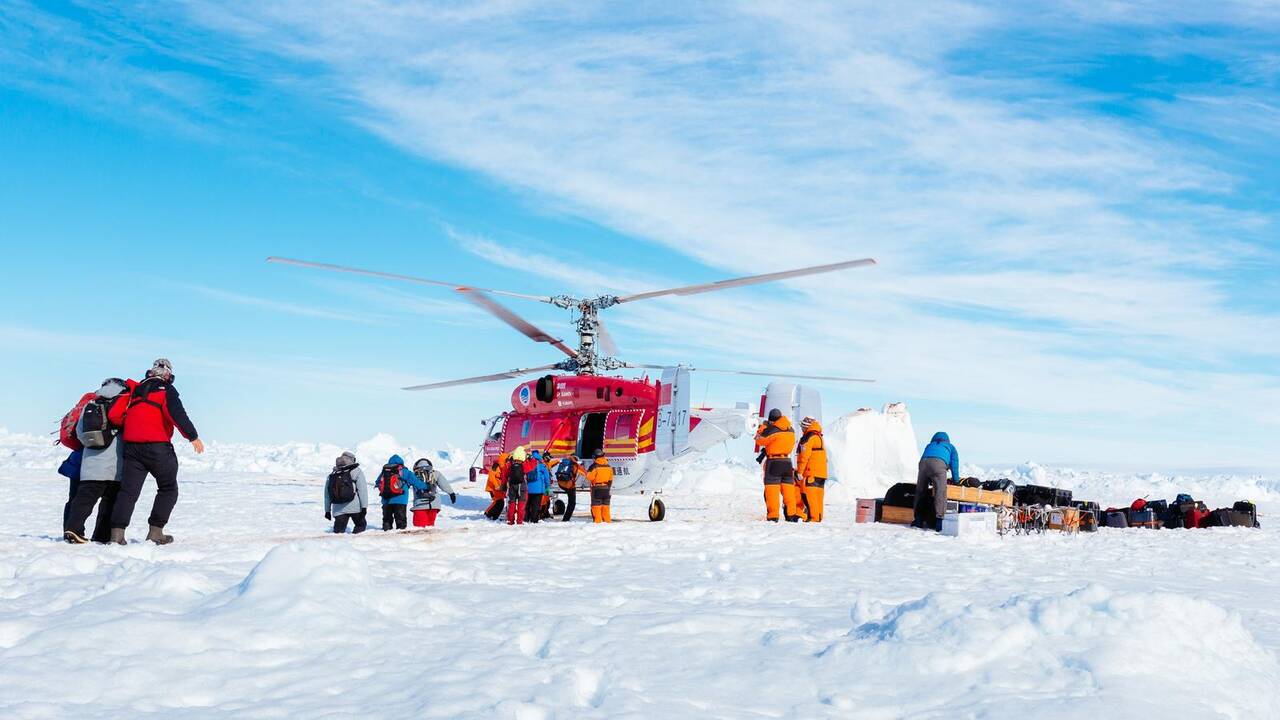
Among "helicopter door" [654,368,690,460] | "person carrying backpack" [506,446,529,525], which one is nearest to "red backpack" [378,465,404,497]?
"person carrying backpack" [506,446,529,525]

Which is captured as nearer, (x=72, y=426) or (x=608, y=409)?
(x=72, y=426)

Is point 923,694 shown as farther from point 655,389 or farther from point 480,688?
point 655,389

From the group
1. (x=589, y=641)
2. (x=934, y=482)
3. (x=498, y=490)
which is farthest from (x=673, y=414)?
(x=589, y=641)

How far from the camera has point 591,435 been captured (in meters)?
18.1

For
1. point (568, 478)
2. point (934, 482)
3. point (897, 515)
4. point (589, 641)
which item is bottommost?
point (589, 641)

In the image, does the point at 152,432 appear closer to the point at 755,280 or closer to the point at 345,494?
the point at 345,494

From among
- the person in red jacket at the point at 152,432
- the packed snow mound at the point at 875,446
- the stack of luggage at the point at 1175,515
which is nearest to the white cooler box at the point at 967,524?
the stack of luggage at the point at 1175,515

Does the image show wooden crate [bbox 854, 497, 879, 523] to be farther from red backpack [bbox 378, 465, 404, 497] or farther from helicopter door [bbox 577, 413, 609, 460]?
red backpack [bbox 378, 465, 404, 497]

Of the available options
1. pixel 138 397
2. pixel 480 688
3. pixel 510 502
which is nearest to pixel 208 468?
pixel 510 502

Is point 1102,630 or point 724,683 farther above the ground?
point 1102,630

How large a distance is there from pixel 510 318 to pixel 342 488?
21.4 ft

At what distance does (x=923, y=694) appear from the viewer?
11.8 feet

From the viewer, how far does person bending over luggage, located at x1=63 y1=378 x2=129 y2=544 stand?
26.9 ft

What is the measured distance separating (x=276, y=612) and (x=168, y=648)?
60 cm
